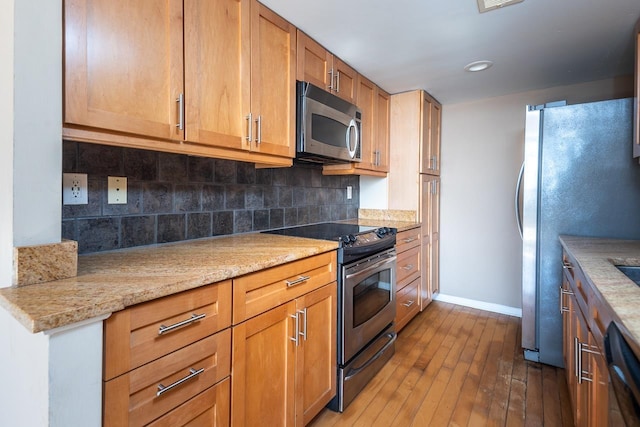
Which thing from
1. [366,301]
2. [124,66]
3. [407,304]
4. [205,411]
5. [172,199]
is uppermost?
[124,66]

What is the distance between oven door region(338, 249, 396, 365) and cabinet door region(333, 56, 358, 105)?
116cm

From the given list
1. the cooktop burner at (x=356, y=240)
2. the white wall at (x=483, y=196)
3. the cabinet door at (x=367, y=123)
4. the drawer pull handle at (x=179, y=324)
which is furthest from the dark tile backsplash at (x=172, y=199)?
the white wall at (x=483, y=196)

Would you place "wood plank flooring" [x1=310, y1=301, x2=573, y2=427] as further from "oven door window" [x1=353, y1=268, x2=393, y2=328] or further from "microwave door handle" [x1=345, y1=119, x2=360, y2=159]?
"microwave door handle" [x1=345, y1=119, x2=360, y2=159]

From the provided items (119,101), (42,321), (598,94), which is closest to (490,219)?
(598,94)

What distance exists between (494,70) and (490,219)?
140 cm

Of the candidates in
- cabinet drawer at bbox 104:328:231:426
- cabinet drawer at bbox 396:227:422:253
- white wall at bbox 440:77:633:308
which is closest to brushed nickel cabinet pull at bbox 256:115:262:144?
cabinet drawer at bbox 104:328:231:426

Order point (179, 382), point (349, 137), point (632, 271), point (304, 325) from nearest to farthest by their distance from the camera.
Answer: point (179, 382) < point (632, 271) < point (304, 325) < point (349, 137)

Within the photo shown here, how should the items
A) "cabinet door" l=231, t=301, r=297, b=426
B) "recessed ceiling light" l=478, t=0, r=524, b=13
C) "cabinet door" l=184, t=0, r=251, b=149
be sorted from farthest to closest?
"recessed ceiling light" l=478, t=0, r=524, b=13 < "cabinet door" l=184, t=0, r=251, b=149 < "cabinet door" l=231, t=301, r=297, b=426

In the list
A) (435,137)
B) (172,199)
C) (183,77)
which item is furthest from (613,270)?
(435,137)

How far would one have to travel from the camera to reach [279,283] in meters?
1.36

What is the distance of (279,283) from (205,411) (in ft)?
1.67

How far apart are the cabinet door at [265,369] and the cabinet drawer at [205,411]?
3 cm

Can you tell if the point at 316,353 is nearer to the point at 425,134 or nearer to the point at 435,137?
the point at 425,134

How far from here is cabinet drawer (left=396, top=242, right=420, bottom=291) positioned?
2.52m
